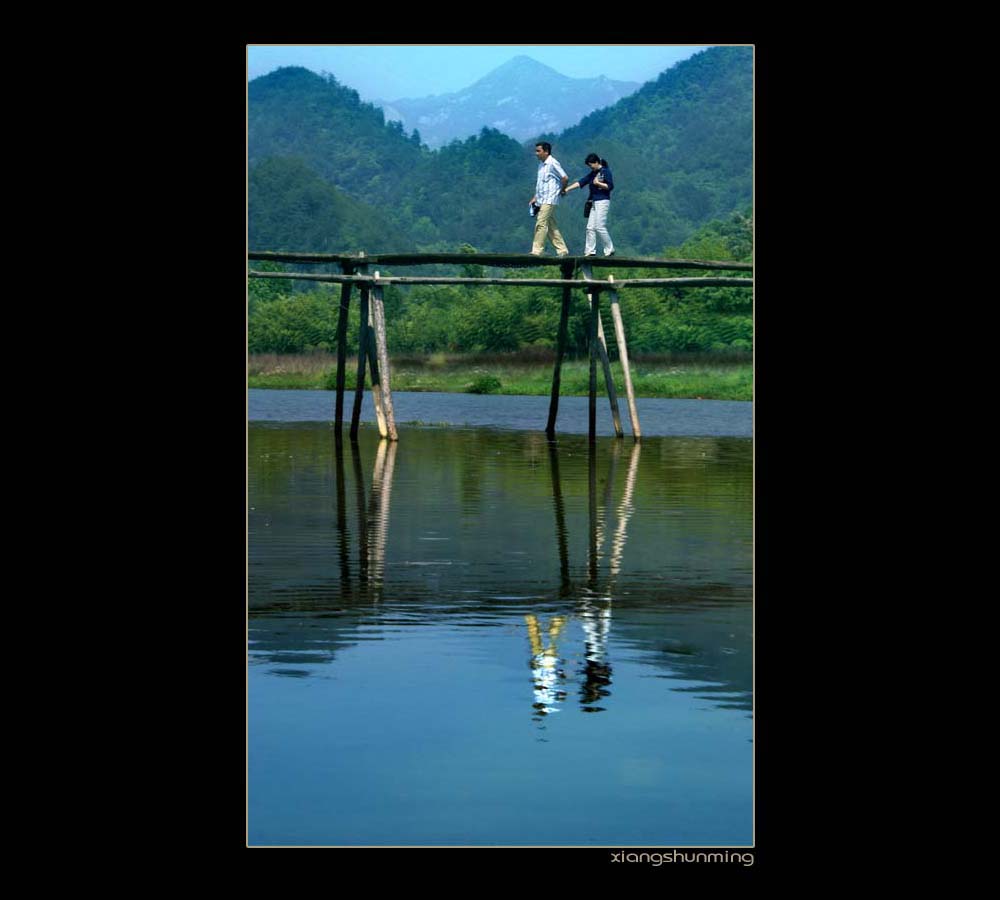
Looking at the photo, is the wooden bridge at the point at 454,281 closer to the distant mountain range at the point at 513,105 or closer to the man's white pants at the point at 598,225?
the man's white pants at the point at 598,225

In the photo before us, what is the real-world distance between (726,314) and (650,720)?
4982 cm

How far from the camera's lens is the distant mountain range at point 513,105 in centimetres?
16575

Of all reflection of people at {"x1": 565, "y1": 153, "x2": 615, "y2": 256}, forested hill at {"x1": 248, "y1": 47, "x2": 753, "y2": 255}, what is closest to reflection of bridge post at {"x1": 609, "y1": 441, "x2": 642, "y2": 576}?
reflection of people at {"x1": 565, "y1": 153, "x2": 615, "y2": 256}

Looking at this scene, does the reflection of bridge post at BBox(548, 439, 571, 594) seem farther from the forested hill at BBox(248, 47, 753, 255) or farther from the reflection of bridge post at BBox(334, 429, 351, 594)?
the forested hill at BBox(248, 47, 753, 255)

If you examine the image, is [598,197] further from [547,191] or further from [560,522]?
[560,522]

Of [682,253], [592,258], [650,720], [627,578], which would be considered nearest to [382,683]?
[650,720]

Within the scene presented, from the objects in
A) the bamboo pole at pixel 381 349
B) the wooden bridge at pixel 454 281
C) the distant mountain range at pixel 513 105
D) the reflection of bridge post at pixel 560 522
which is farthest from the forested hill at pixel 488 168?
the reflection of bridge post at pixel 560 522

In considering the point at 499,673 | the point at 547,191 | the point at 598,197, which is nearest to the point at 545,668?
the point at 499,673

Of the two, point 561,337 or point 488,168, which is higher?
point 488,168

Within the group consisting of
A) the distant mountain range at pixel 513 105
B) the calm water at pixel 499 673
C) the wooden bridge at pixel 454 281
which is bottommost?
the calm water at pixel 499 673

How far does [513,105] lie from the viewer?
17350cm

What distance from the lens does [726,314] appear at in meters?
58.3

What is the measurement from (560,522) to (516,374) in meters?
42.4

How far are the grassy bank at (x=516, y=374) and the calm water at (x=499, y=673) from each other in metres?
33.2
